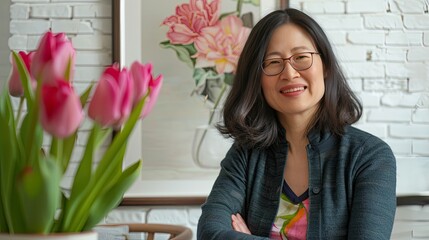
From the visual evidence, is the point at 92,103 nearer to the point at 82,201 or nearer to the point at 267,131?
the point at 82,201

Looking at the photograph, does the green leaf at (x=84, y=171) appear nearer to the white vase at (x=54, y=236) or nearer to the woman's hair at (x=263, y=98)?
the white vase at (x=54, y=236)

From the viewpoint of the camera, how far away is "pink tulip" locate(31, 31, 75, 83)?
0.68 metres

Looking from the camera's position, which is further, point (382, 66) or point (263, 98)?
point (382, 66)

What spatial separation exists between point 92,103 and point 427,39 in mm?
2113

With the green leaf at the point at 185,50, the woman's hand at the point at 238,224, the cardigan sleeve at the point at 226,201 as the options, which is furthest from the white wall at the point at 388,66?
the woman's hand at the point at 238,224

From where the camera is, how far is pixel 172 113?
248 cm

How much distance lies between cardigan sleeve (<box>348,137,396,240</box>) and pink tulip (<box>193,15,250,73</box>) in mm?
827

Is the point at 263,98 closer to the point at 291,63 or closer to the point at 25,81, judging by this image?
the point at 291,63

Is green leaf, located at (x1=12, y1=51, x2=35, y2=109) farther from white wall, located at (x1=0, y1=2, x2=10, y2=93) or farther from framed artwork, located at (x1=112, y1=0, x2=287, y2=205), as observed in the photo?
white wall, located at (x1=0, y1=2, x2=10, y2=93)

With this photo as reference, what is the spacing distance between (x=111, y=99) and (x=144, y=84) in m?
0.08

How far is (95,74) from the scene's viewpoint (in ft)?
8.13

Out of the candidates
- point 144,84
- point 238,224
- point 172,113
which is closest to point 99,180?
point 144,84

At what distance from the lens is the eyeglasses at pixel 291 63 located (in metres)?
1.77

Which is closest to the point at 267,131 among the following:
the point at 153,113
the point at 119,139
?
the point at 153,113
